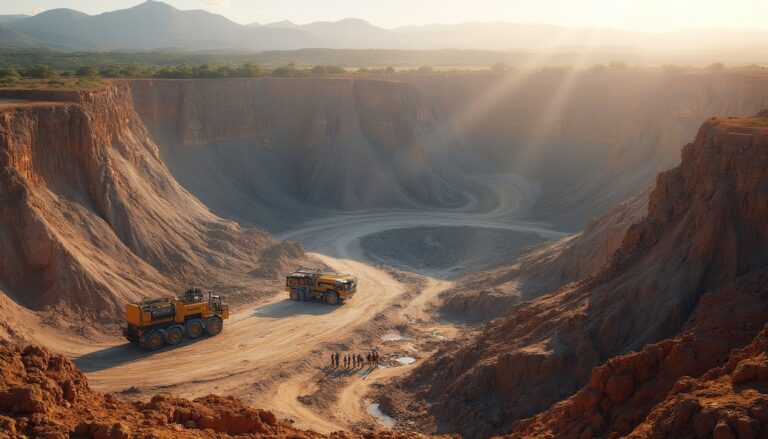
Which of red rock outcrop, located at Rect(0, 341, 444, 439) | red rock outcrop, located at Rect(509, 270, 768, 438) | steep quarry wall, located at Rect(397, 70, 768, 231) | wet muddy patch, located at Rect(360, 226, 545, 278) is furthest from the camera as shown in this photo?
steep quarry wall, located at Rect(397, 70, 768, 231)

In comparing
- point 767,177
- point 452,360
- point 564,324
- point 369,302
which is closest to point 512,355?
point 564,324

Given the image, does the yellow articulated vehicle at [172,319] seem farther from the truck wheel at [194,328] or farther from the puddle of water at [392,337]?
the puddle of water at [392,337]

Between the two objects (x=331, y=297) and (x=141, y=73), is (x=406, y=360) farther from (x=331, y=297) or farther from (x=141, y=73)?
(x=141, y=73)

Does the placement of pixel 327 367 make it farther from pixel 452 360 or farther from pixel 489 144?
pixel 489 144

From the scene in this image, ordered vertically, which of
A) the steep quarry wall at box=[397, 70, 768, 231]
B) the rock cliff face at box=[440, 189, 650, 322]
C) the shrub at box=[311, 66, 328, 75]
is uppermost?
the shrub at box=[311, 66, 328, 75]

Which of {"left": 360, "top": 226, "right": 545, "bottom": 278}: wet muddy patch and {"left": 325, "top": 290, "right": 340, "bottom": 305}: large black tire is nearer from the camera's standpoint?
{"left": 325, "top": 290, "right": 340, "bottom": 305}: large black tire

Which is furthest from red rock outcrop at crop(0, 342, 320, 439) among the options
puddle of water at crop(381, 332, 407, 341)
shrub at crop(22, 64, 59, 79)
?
shrub at crop(22, 64, 59, 79)

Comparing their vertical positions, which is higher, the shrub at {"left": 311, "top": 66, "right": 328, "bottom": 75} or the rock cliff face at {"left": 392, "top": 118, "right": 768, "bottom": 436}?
the shrub at {"left": 311, "top": 66, "right": 328, "bottom": 75}

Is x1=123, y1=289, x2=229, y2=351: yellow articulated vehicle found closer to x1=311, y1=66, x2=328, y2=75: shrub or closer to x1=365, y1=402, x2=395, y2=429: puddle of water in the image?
x1=365, y1=402, x2=395, y2=429: puddle of water
